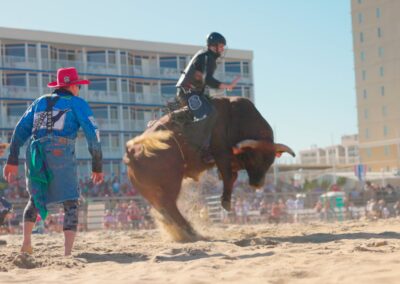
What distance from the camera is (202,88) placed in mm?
8641

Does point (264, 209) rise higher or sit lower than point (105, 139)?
lower

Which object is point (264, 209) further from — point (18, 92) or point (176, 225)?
point (18, 92)

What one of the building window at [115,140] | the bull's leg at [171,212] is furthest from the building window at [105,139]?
the bull's leg at [171,212]

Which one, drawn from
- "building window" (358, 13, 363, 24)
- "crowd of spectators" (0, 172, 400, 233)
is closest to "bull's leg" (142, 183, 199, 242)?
"crowd of spectators" (0, 172, 400, 233)

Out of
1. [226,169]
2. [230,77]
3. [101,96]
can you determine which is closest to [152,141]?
[226,169]

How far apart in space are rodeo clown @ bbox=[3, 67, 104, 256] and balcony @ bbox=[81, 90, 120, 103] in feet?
145

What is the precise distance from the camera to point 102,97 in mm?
51281

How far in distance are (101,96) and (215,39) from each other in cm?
4324

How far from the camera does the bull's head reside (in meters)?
9.05

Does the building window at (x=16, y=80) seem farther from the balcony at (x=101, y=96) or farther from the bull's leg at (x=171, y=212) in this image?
the bull's leg at (x=171, y=212)

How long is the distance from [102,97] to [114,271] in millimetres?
46970

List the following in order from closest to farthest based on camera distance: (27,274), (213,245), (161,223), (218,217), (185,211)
Answer: 1. (27,274)
2. (213,245)
3. (161,223)
4. (185,211)
5. (218,217)

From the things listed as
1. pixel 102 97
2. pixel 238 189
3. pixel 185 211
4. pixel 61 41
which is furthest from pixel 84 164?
pixel 185 211

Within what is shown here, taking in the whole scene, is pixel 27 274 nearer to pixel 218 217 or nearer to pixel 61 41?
pixel 218 217
